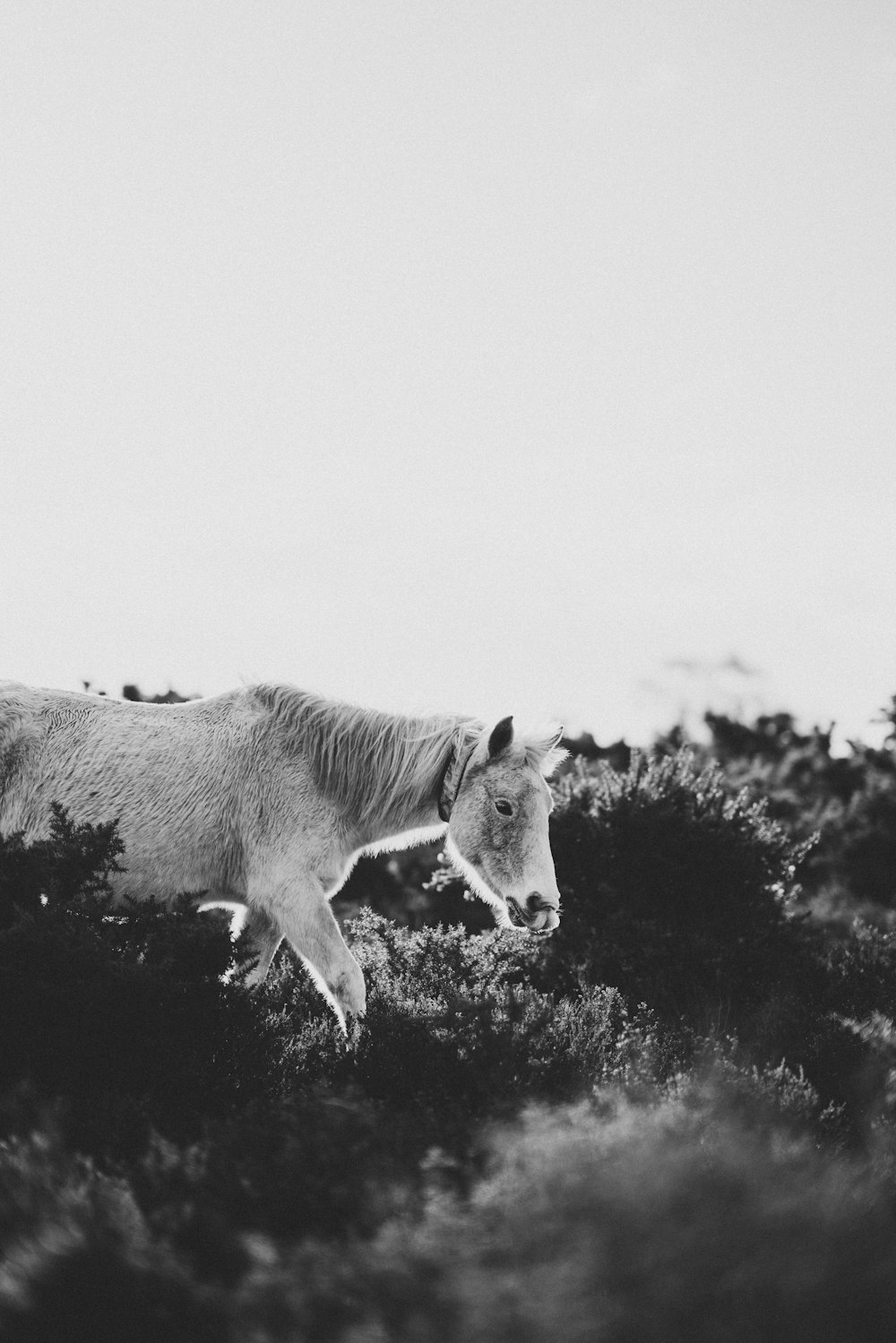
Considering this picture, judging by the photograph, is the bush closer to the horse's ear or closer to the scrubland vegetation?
the scrubland vegetation

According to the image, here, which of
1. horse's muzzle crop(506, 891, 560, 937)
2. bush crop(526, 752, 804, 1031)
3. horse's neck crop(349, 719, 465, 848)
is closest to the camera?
horse's muzzle crop(506, 891, 560, 937)

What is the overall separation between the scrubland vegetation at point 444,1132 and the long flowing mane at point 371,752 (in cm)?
100

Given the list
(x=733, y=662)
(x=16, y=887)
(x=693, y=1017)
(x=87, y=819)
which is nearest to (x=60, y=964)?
(x=16, y=887)

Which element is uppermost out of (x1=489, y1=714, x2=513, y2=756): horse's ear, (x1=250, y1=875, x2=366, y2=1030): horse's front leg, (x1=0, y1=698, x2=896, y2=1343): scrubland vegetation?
(x1=489, y1=714, x2=513, y2=756): horse's ear

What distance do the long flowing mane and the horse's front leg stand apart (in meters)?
0.58

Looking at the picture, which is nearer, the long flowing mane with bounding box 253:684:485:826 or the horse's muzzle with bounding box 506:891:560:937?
the horse's muzzle with bounding box 506:891:560:937

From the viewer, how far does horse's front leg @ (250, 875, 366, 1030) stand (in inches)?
201

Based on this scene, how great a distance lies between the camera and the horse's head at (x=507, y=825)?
5480 mm

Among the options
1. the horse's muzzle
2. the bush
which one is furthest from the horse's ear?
the bush

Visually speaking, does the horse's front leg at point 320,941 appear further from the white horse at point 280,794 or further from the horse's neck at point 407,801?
the horse's neck at point 407,801

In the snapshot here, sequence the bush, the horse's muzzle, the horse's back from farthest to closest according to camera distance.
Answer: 1. the bush
2. the horse's back
3. the horse's muzzle

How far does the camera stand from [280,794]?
5.63 m

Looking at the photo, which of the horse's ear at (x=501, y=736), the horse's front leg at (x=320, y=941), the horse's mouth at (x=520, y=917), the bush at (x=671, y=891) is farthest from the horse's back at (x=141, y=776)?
the bush at (x=671, y=891)

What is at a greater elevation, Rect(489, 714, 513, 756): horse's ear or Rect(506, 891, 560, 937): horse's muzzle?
Rect(489, 714, 513, 756): horse's ear
